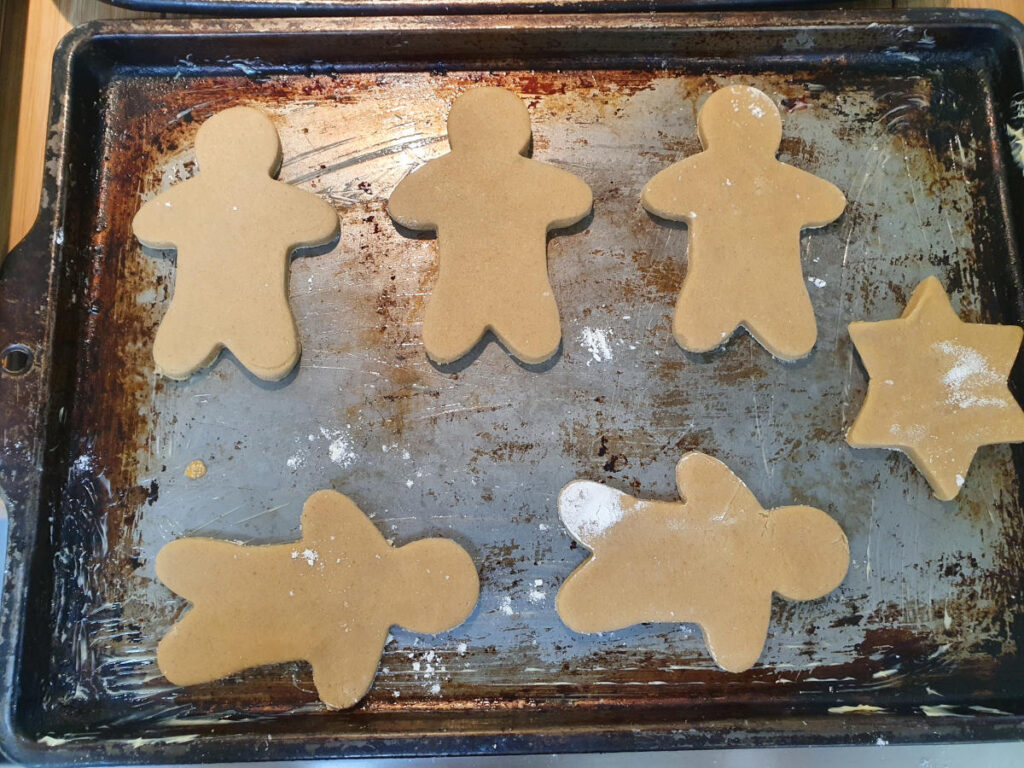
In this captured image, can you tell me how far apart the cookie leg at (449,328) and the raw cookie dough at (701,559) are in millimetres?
355

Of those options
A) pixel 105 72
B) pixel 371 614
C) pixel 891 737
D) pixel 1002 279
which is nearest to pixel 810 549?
pixel 891 737

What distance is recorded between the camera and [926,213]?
1.49m

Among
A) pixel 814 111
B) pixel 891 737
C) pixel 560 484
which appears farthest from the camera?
pixel 814 111

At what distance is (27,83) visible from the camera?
1561 mm

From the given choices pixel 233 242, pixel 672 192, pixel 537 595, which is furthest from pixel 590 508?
pixel 233 242

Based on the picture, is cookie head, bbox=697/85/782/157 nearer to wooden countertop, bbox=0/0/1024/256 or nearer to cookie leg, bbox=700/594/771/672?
wooden countertop, bbox=0/0/1024/256

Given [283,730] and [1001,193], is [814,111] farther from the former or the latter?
[283,730]

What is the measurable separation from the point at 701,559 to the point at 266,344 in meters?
0.95

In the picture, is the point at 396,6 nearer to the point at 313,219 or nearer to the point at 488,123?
the point at 488,123

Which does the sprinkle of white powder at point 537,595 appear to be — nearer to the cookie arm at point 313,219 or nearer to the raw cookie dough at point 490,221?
the raw cookie dough at point 490,221

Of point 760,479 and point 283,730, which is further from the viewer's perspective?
point 760,479

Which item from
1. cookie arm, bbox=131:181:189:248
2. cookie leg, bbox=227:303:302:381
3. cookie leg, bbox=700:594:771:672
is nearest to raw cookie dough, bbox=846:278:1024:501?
cookie leg, bbox=700:594:771:672

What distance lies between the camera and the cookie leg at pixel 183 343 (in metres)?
1.36

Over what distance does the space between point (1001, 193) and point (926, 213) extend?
17 cm
